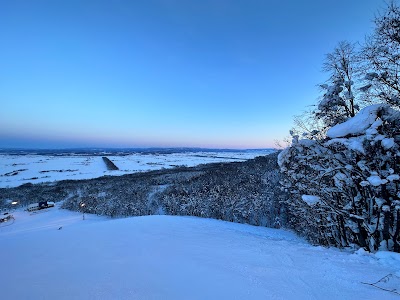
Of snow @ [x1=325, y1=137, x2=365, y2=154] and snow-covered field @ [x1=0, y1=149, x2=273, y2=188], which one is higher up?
snow @ [x1=325, y1=137, x2=365, y2=154]

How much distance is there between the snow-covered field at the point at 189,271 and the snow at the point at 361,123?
2.77 metres

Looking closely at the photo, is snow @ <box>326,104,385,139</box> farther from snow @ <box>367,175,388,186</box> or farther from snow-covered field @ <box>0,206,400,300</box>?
snow-covered field @ <box>0,206,400,300</box>

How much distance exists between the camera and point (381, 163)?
5234 millimetres

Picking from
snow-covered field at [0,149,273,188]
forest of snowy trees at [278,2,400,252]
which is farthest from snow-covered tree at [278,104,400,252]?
snow-covered field at [0,149,273,188]

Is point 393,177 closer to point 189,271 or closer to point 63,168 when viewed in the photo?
point 189,271

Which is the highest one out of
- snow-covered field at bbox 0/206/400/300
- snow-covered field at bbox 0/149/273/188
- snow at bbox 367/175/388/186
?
snow at bbox 367/175/388/186

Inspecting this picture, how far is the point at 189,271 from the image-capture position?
14.4 feet

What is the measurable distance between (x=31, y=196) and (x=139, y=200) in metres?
22.9

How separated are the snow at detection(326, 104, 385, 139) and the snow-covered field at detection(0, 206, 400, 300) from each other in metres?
2.77

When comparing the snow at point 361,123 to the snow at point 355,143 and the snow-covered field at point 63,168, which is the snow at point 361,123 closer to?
the snow at point 355,143

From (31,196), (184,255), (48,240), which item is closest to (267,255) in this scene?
(184,255)

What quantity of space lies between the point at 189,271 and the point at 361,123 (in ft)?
16.6

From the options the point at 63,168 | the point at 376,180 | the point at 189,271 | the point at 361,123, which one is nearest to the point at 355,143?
the point at 361,123

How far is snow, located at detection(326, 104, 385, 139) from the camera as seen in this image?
497cm
